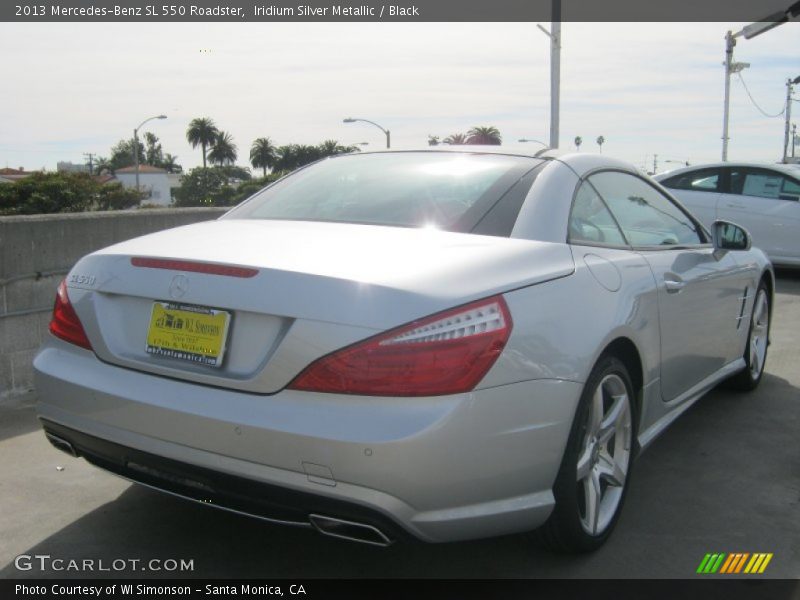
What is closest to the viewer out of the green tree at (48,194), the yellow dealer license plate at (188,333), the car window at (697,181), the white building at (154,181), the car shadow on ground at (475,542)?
the yellow dealer license plate at (188,333)

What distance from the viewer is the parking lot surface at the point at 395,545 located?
123 inches

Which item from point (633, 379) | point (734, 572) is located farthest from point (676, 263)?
point (734, 572)

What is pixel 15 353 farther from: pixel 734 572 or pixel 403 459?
pixel 734 572

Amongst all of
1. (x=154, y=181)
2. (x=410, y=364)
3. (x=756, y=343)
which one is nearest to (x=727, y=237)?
(x=756, y=343)

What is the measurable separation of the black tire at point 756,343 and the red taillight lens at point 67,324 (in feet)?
12.7

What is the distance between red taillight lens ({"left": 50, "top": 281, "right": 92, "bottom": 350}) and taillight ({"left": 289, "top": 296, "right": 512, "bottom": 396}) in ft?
3.01

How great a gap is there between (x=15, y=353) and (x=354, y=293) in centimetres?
353

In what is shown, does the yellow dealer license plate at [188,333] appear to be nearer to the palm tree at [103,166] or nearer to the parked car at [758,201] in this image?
the parked car at [758,201]

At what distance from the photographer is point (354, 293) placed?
253 centimetres

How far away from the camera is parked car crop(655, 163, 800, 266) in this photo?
1110cm

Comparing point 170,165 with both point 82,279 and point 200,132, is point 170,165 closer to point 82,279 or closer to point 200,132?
point 200,132

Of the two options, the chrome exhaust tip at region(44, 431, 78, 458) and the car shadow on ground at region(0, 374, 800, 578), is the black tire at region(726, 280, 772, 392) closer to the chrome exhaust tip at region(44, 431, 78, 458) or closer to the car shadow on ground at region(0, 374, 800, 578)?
the car shadow on ground at region(0, 374, 800, 578)

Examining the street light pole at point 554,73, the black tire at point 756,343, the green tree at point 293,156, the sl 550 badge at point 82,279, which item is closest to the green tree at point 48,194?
the street light pole at point 554,73

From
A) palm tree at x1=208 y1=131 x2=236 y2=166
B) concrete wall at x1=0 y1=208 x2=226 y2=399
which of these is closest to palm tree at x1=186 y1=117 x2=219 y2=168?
palm tree at x1=208 y1=131 x2=236 y2=166
